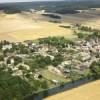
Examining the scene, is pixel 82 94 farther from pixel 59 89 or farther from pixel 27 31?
pixel 27 31

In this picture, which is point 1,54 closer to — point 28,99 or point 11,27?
point 28,99

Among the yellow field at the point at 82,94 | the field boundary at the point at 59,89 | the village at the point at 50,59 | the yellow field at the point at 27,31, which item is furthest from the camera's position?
the yellow field at the point at 27,31

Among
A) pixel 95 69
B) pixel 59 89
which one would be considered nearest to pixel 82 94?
pixel 59 89

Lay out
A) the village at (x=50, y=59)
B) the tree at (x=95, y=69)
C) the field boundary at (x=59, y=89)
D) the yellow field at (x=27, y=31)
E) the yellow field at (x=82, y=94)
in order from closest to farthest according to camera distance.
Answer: the yellow field at (x=82, y=94) < the field boundary at (x=59, y=89) < the village at (x=50, y=59) < the tree at (x=95, y=69) < the yellow field at (x=27, y=31)

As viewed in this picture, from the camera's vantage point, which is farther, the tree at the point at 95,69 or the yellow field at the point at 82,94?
the tree at the point at 95,69

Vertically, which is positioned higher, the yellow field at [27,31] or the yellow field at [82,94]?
the yellow field at [27,31]

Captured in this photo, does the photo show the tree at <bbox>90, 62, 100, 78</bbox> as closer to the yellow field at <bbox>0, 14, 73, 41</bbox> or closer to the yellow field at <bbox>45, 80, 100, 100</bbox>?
the yellow field at <bbox>45, 80, 100, 100</bbox>

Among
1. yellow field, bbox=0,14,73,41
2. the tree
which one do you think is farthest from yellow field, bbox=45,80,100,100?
yellow field, bbox=0,14,73,41

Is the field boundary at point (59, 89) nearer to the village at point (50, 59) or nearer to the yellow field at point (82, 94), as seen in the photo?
the village at point (50, 59)

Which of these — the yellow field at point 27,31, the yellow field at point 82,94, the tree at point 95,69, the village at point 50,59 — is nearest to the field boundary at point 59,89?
the village at point 50,59

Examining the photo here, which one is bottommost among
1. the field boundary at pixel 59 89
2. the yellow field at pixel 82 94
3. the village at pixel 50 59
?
the field boundary at pixel 59 89
